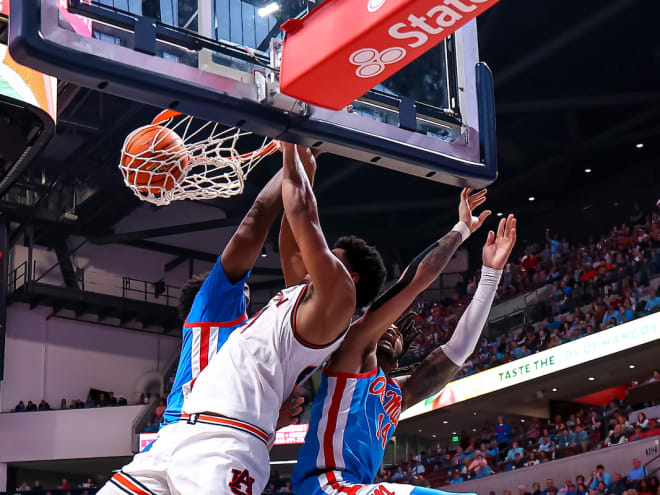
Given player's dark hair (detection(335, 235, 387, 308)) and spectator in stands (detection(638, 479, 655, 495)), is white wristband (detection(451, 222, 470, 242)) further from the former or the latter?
spectator in stands (detection(638, 479, 655, 495))

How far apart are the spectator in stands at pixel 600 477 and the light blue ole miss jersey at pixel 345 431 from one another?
37.7 feet

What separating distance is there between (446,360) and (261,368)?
1.35 metres

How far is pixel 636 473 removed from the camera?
1423 centimetres

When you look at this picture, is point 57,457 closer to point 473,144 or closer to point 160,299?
point 160,299

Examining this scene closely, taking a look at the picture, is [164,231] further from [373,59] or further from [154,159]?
[373,59]

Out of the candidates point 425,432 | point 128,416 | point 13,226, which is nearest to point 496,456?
point 425,432

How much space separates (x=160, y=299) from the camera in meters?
27.5

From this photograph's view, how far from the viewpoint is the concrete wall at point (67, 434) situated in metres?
24.2

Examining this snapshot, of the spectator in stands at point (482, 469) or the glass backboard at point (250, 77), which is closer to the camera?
the glass backboard at point (250, 77)

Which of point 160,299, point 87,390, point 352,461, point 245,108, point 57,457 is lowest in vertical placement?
point 352,461

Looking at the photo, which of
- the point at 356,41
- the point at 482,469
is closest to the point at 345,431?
the point at 356,41

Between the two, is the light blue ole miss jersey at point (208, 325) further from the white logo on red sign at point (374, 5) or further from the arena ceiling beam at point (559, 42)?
the arena ceiling beam at point (559, 42)

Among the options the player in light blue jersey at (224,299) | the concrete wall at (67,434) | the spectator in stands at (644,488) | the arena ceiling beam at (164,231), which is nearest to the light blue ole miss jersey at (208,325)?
the player in light blue jersey at (224,299)

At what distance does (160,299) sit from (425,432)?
889 cm
